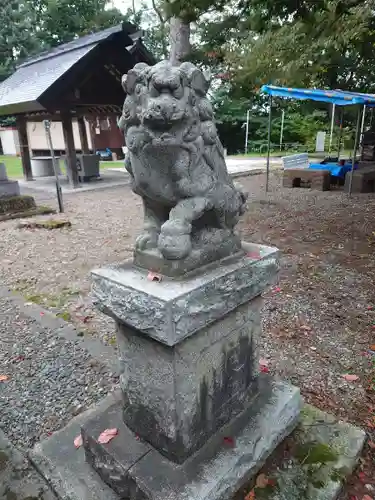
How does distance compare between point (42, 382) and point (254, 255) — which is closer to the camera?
point (254, 255)

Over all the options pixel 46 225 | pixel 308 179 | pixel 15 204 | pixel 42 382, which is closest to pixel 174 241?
pixel 42 382

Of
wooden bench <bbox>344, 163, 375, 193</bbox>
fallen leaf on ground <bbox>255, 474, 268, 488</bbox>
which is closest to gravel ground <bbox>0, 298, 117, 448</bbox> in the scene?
fallen leaf on ground <bbox>255, 474, 268, 488</bbox>

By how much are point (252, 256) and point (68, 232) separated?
18.5 ft

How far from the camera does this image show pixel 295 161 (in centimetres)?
1186

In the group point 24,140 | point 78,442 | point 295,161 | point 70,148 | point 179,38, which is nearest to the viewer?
point 78,442

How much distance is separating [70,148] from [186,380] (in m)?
10.8

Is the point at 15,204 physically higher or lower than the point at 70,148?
lower

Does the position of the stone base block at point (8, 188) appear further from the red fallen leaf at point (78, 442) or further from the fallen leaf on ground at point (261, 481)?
the fallen leaf on ground at point (261, 481)

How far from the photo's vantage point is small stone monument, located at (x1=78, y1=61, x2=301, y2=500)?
1481 millimetres

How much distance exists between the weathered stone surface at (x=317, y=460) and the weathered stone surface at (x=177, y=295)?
905 millimetres

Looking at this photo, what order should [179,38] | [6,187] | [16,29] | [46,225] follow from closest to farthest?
1. [46,225]
2. [6,187]
3. [179,38]
4. [16,29]

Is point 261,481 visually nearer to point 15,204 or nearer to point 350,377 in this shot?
point 350,377

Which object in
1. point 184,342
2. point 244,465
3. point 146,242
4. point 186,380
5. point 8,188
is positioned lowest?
point 244,465

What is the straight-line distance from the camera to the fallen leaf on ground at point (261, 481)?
179cm
